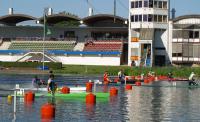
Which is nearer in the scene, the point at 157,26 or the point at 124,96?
the point at 124,96

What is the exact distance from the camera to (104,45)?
372ft

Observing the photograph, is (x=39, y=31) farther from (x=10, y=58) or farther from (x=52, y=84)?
(x=52, y=84)

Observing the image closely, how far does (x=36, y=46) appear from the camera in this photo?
117250mm

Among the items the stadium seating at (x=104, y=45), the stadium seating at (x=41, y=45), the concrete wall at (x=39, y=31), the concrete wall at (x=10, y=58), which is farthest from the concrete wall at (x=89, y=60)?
the concrete wall at (x=39, y=31)

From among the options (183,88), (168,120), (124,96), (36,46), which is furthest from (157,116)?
(36,46)

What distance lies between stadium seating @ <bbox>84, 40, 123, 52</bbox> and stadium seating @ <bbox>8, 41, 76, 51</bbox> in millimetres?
3738

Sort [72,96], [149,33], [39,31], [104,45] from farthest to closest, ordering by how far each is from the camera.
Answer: [39,31] → [104,45] → [149,33] → [72,96]

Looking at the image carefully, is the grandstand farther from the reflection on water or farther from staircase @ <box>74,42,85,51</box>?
the reflection on water

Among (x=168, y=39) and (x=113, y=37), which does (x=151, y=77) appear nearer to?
(x=168, y=39)

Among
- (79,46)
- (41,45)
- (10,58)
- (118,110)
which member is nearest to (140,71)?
(79,46)

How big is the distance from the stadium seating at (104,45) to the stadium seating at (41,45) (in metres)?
3.74

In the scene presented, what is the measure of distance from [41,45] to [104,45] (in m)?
14.1

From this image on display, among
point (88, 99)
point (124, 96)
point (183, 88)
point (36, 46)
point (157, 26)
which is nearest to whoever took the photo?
point (88, 99)

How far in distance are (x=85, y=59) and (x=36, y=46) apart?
12855 mm
